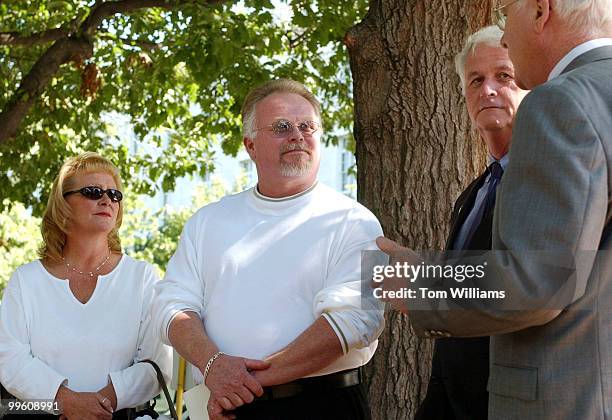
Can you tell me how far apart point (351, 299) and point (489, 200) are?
613mm

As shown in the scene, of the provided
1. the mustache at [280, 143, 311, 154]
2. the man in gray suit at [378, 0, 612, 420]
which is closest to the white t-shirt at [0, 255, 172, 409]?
the mustache at [280, 143, 311, 154]

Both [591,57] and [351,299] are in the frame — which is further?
[351,299]

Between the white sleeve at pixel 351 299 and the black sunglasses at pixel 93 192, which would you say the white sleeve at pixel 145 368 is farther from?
the white sleeve at pixel 351 299

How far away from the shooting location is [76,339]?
13.1ft

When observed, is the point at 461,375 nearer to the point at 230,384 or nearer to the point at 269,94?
the point at 230,384

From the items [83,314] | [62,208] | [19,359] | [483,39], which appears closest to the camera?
[483,39]

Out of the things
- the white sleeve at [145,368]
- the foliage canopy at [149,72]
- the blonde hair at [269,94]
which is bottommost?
the white sleeve at [145,368]

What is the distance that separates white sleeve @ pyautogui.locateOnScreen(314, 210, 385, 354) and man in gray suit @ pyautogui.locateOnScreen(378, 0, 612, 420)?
94 cm

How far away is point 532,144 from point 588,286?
0.35 metres

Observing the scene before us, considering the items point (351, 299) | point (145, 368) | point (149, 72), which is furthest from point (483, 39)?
point (149, 72)

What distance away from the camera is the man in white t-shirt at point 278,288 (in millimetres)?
3102

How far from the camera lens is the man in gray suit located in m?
1.93

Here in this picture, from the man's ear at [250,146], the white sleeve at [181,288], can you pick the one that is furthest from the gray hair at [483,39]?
the white sleeve at [181,288]

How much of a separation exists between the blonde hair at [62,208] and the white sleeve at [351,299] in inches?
60.9
